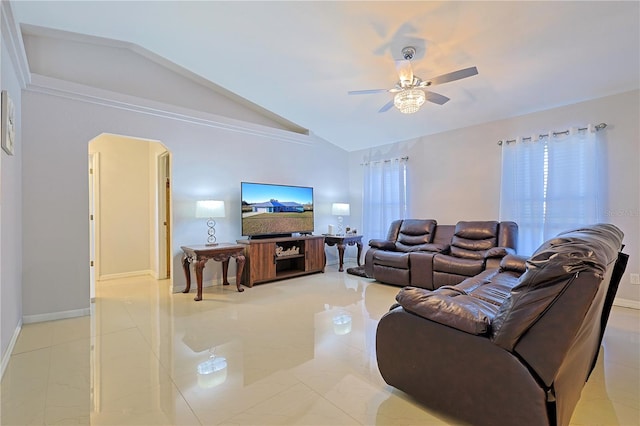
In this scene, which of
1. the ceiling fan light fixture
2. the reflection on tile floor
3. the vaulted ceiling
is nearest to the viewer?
the reflection on tile floor

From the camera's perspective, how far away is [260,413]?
1.67 m

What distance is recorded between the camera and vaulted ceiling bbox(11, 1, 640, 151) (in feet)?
8.76

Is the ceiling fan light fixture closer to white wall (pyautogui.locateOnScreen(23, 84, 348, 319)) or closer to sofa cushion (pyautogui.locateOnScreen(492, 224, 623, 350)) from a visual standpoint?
sofa cushion (pyautogui.locateOnScreen(492, 224, 623, 350))

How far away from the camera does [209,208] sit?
13.8 ft

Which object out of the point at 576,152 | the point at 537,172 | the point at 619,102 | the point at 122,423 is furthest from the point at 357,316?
the point at 619,102

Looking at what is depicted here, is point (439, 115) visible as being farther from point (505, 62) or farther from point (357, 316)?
point (357, 316)

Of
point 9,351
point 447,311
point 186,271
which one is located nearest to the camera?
point 447,311

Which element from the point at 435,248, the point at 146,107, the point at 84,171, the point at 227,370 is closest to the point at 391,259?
the point at 435,248

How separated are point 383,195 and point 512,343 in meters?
4.53

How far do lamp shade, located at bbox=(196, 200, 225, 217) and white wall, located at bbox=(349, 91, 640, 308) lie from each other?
303cm

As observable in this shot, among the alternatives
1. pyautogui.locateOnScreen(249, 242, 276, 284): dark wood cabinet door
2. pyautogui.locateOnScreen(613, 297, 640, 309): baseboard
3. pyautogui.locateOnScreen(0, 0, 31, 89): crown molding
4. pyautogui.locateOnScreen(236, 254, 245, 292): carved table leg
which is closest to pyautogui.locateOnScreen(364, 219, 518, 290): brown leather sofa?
pyautogui.locateOnScreen(613, 297, 640, 309): baseboard

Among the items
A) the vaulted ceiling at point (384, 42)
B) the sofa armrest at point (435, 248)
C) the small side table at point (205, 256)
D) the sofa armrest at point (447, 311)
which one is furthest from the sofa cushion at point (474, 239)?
the small side table at point (205, 256)

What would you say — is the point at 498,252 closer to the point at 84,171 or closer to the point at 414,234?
the point at 414,234

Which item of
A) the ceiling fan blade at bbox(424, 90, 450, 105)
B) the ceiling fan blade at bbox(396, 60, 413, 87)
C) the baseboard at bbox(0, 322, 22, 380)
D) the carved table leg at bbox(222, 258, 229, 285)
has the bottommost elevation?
the baseboard at bbox(0, 322, 22, 380)
